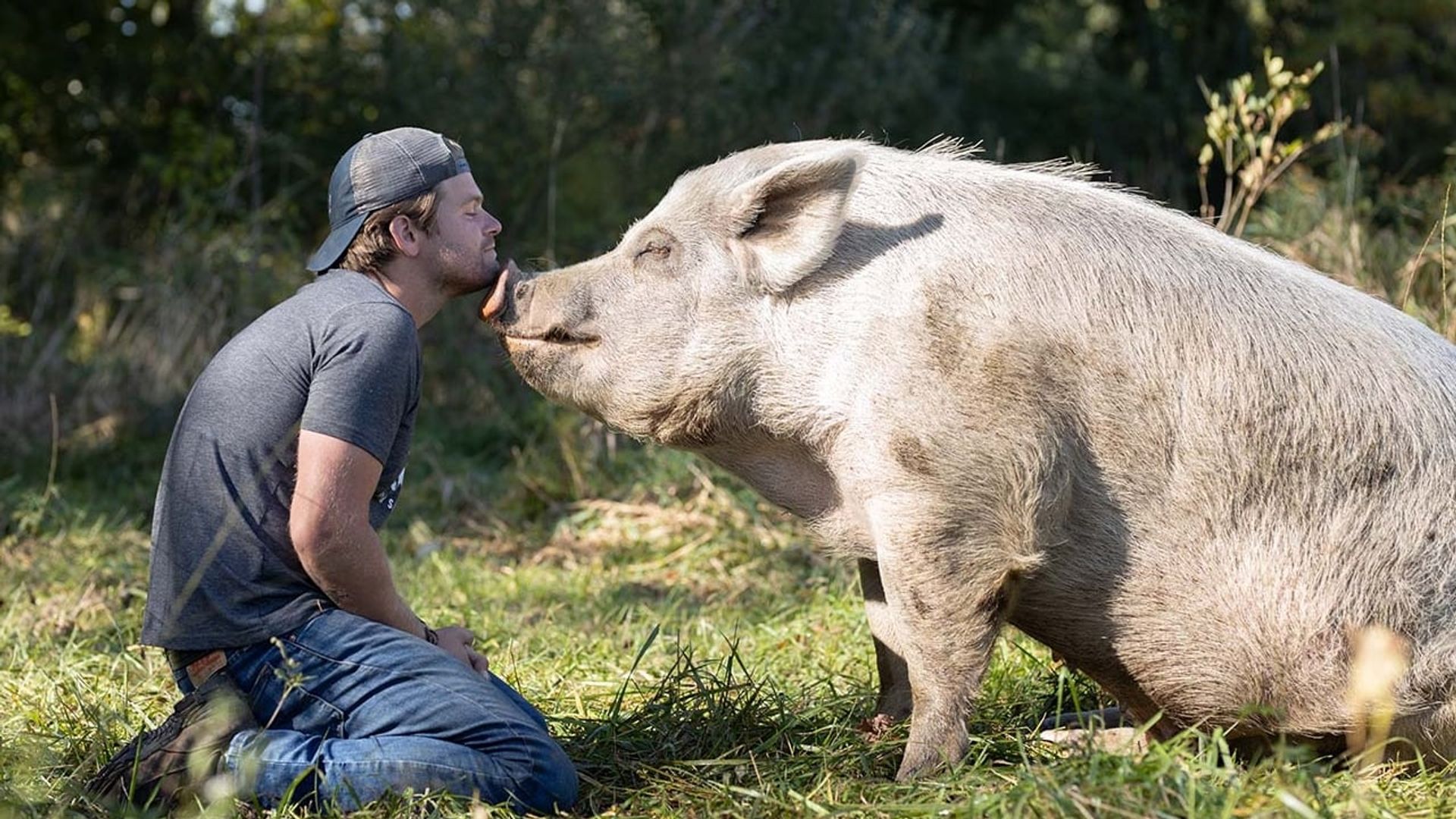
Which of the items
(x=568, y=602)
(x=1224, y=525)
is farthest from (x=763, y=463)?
(x=568, y=602)

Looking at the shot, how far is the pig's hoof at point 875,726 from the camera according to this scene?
3811 mm

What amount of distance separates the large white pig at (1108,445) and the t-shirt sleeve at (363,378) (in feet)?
2.44

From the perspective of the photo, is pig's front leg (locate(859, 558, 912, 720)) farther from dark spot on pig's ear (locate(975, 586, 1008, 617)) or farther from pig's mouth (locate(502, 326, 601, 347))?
pig's mouth (locate(502, 326, 601, 347))

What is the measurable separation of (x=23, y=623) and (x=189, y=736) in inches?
87.8

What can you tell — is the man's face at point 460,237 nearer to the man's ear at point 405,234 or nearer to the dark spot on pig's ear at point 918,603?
the man's ear at point 405,234

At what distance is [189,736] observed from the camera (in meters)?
3.33

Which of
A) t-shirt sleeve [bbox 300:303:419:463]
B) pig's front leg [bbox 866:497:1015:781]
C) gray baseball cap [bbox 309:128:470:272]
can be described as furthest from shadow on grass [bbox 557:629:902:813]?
gray baseball cap [bbox 309:128:470:272]

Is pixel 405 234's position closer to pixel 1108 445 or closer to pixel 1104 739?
pixel 1108 445

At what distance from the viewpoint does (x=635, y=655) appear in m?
4.85

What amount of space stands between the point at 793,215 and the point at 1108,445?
908 mm

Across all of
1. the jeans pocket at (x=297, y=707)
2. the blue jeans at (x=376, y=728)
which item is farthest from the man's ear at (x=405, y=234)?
the jeans pocket at (x=297, y=707)

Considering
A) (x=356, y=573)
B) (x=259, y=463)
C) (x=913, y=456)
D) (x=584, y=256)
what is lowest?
(x=584, y=256)

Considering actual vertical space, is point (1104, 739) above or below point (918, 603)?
below

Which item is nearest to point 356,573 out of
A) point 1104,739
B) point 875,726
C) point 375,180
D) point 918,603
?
point 375,180
